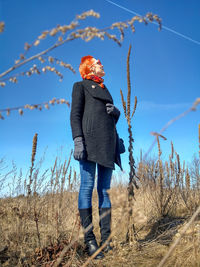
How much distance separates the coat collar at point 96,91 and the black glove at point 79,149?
561 millimetres

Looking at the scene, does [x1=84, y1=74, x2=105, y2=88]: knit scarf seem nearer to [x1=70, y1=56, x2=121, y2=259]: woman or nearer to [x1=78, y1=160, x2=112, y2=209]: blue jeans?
[x1=70, y1=56, x2=121, y2=259]: woman

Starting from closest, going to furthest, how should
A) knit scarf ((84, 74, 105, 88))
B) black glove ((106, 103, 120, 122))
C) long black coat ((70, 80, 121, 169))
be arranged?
long black coat ((70, 80, 121, 169)) < black glove ((106, 103, 120, 122)) < knit scarf ((84, 74, 105, 88))

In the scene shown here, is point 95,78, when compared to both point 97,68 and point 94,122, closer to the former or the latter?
point 97,68

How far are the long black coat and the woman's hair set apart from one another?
21 cm

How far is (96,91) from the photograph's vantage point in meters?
2.72

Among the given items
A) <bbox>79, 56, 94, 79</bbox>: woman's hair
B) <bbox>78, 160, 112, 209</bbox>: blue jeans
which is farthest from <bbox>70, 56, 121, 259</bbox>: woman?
<bbox>79, 56, 94, 79</bbox>: woman's hair

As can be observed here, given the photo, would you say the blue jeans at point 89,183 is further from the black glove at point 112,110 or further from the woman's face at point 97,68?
the woman's face at point 97,68

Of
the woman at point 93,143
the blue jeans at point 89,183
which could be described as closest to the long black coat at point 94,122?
the woman at point 93,143

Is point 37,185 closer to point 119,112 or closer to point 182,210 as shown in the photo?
point 119,112

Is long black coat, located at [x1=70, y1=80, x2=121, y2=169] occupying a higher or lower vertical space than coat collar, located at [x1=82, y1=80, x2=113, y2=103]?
lower

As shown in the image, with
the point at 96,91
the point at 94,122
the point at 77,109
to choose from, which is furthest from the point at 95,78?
the point at 94,122

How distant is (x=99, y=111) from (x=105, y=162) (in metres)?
0.61

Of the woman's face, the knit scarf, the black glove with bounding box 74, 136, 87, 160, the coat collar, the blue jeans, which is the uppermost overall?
the woman's face

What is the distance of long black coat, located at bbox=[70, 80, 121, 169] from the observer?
2504mm
